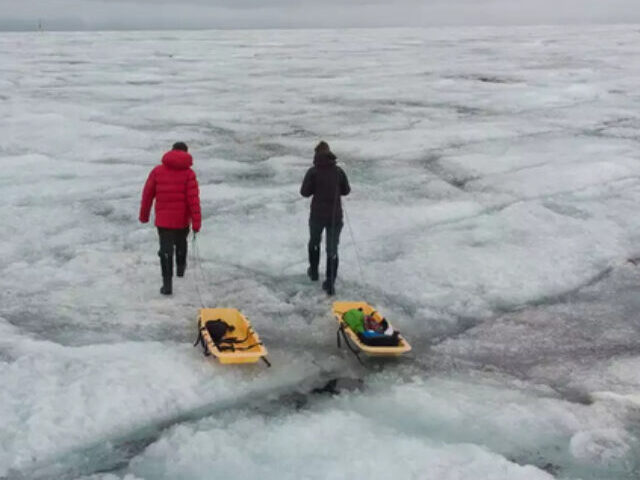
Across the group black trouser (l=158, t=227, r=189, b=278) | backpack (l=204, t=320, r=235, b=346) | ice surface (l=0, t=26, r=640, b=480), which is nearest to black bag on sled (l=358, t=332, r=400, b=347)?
ice surface (l=0, t=26, r=640, b=480)

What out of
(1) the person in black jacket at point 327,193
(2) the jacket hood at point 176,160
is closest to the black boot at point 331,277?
(1) the person in black jacket at point 327,193

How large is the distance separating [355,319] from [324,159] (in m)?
1.49

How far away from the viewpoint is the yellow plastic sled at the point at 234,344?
172 inches

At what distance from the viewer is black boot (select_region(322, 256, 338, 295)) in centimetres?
596

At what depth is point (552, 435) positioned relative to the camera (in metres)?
3.92

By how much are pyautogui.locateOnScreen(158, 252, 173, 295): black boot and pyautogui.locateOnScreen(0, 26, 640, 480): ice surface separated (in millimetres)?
88

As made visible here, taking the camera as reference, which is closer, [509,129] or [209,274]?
[209,274]

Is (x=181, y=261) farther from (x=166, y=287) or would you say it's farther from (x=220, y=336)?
(x=220, y=336)

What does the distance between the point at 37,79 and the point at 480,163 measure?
18.8 m

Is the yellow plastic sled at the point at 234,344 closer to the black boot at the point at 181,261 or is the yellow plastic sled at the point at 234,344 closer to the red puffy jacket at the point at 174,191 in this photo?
the red puffy jacket at the point at 174,191

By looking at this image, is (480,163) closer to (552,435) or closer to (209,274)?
(209,274)

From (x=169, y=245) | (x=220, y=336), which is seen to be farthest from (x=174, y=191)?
(x=220, y=336)

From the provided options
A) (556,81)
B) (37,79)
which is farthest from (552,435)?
(37,79)

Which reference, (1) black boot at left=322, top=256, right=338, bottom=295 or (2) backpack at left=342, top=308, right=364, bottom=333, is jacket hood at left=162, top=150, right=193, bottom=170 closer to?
(1) black boot at left=322, top=256, right=338, bottom=295
